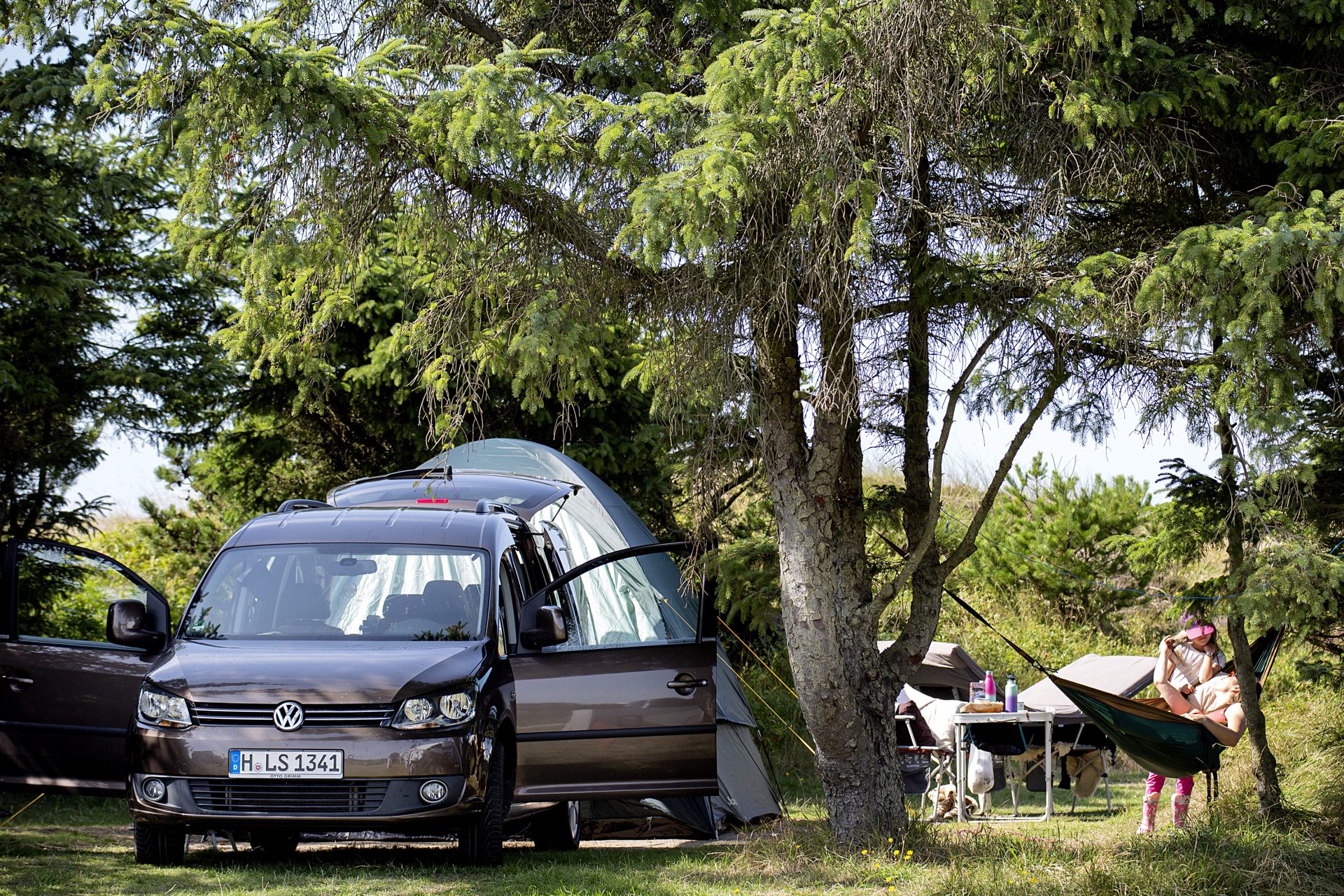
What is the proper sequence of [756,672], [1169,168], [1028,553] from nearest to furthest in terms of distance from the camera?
[1169,168]
[756,672]
[1028,553]

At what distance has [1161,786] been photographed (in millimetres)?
8367

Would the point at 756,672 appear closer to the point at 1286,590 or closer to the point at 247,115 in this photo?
the point at 1286,590

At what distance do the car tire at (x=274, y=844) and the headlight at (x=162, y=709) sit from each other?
1.17 meters

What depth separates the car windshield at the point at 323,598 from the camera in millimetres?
6445

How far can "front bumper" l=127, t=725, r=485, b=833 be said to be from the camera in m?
5.71

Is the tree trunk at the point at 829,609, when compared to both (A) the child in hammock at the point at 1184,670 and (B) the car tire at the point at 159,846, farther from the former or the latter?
(B) the car tire at the point at 159,846

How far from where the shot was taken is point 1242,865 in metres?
5.81

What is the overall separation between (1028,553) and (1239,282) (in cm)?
1169

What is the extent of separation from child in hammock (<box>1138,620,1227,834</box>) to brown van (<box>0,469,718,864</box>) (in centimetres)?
332

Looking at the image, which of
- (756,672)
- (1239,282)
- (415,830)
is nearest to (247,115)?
(415,830)

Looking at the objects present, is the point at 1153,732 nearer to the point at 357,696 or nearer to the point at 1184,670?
the point at 1184,670

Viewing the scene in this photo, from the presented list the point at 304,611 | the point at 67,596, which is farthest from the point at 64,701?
the point at 67,596

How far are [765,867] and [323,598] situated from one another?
108 inches

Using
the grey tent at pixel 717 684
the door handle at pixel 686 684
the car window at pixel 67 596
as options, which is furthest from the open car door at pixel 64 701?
the door handle at pixel 686 684
